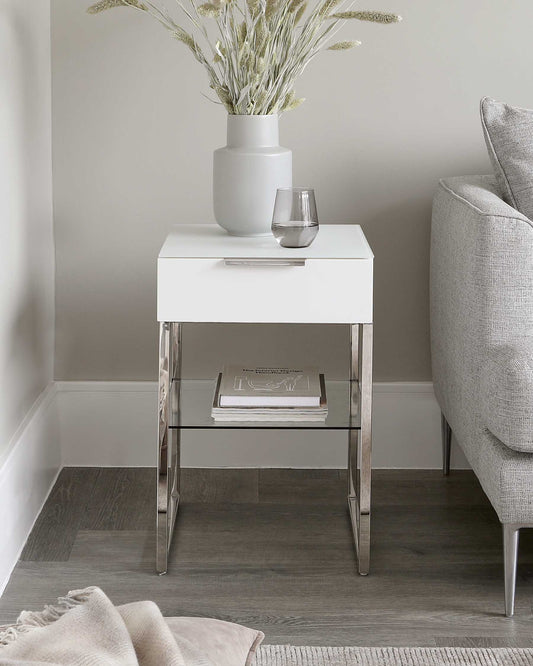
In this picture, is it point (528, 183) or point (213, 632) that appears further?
point (528, 183)

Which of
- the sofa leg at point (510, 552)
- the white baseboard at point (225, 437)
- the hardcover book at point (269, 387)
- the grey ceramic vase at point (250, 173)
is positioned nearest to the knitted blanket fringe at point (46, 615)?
the hardcover book at point (269, 387)

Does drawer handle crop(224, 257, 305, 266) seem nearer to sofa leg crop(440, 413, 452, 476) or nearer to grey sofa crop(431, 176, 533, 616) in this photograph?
grey sofa crop(431, 176, 533, 616)

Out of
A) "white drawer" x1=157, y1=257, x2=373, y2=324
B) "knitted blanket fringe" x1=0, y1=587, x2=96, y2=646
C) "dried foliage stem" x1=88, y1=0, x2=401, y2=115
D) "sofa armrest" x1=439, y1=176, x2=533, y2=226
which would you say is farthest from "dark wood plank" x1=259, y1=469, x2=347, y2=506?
"knitted blanket fringe" x1=0, y1=587, x2=96, y2=646

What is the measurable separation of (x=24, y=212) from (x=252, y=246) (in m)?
0.60

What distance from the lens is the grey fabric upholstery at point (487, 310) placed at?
5.91ft

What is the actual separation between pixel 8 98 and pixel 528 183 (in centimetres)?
116

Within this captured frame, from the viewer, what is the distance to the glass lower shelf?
2.02m

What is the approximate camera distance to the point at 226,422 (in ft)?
6.64

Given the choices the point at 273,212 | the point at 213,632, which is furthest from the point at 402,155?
the point at 213,632

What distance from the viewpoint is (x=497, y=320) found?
189 cm

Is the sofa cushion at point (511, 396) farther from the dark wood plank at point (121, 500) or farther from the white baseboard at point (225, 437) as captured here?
the dark wood plank at point (121, 500)

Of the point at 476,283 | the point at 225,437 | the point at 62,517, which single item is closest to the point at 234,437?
the point at 225,437

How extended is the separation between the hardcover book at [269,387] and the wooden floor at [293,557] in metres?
0.36

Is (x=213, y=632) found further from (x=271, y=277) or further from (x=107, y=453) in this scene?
(x=107, y=453)
